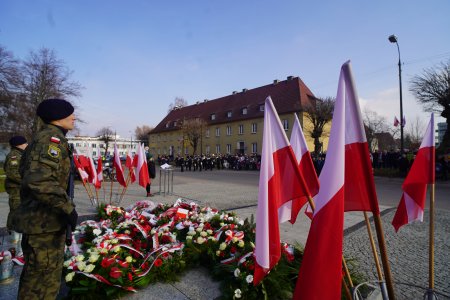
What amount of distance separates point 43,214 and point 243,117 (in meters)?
42.8

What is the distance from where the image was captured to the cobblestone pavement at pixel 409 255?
343cm

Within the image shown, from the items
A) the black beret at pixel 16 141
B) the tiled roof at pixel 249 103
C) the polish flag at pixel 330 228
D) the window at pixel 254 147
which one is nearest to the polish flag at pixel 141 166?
the black beret at pixel 16 141

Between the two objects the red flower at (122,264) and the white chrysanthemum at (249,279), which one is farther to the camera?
the red flower at (122,264)

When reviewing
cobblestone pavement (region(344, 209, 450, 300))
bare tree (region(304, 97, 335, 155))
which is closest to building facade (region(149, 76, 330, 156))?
bare tree (region(304, 97, 335, 155))

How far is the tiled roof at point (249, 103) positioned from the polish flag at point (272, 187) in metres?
34.6

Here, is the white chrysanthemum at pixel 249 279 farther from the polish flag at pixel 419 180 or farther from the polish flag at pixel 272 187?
the polish flag at pixel 419 180

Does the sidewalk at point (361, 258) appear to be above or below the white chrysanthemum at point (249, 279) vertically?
below

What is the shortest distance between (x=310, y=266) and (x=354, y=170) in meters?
0.67

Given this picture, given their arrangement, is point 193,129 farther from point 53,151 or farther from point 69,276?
point 53,151

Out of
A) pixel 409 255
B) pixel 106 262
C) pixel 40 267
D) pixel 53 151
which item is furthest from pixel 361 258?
pixel 53 151

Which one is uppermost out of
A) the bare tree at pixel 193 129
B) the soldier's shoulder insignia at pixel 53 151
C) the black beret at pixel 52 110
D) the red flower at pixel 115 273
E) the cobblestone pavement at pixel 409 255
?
the bare tree at pixel 193 129

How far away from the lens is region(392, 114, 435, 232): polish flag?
254cm

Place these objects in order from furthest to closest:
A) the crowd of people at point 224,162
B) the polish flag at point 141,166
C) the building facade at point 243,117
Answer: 1. the building facade at point 243,117
2. the crowd of people at point 224,162
3. the polish flag at point 141,166

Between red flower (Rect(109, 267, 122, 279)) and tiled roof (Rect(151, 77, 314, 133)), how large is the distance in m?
34.8
